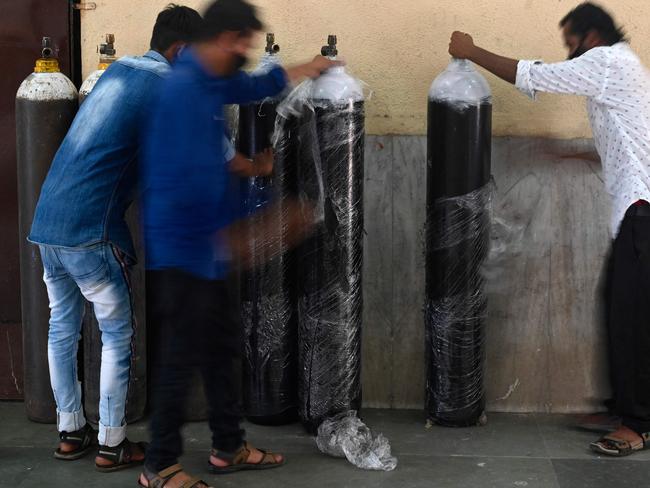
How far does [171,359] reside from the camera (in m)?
4.07

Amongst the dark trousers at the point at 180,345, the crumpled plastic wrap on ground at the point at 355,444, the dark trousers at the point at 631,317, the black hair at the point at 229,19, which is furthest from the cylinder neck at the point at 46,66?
the dark trousers at the point at 631,317

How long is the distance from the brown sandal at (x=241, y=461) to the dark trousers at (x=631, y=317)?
4.93 feet

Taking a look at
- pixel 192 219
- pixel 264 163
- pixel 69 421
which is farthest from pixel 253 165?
pixel 69 421

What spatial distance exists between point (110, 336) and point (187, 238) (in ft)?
2.39

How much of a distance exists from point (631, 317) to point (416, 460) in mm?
1081

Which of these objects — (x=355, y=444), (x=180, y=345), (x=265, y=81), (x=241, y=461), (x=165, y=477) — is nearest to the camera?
(x=180, y=345)

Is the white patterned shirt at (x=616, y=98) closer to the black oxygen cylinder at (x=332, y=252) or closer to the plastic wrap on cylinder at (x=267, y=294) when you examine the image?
the black oxygen cylinder at (x=332, y=252)

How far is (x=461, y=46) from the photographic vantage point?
4.71 meters

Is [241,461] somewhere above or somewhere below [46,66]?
below

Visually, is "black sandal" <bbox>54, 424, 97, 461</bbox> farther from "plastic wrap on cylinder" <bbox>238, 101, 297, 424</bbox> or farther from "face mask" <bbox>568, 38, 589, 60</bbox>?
"face mask" <bbox>568, 38, 589, 60</bbox>

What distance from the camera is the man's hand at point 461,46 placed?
470 centimetres

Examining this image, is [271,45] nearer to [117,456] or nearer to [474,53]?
[474,53]

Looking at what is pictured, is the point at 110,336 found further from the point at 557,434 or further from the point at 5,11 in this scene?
the point at 557,434

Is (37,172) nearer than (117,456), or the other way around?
(117,456)
